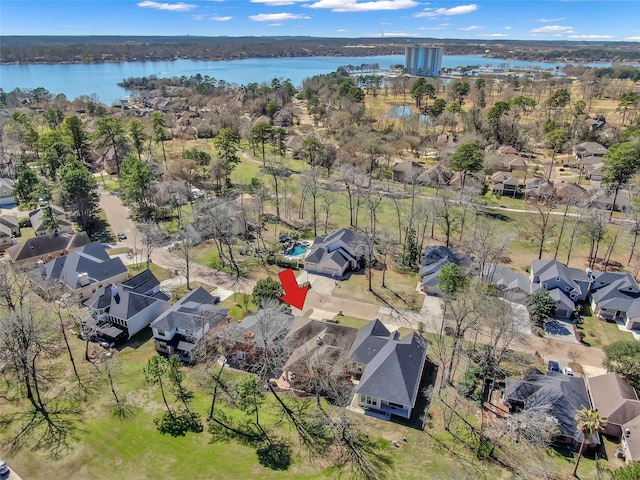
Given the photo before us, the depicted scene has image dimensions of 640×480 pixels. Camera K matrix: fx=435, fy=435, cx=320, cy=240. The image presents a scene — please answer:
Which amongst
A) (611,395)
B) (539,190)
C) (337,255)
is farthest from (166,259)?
(539,190)

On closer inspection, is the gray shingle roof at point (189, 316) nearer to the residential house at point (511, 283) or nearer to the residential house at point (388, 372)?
the residential house at point (388, 372)

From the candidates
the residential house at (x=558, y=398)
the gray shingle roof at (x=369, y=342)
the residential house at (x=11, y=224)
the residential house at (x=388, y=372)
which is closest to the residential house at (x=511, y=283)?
the residential house at (x=558, y=398)

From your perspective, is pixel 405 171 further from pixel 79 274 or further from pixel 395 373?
pixel 79 274

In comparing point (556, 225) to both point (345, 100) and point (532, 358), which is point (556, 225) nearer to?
point (532, 358)

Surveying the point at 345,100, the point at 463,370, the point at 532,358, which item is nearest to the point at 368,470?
the point at 463,370

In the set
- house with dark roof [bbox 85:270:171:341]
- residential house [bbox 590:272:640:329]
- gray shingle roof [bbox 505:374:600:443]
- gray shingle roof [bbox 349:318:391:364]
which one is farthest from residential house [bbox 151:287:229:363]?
residential house [bbox 590:272:640:329]
